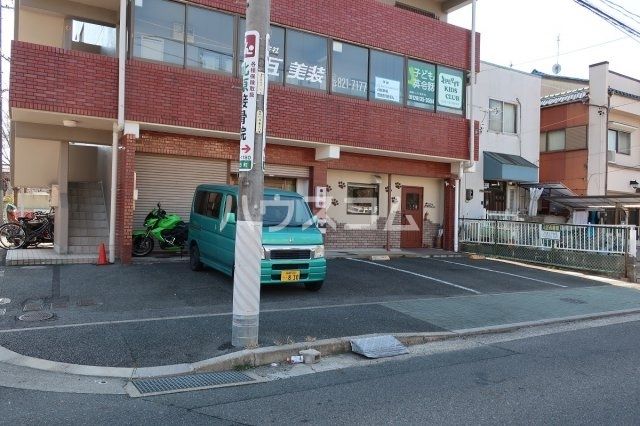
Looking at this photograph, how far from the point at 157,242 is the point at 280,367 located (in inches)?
315

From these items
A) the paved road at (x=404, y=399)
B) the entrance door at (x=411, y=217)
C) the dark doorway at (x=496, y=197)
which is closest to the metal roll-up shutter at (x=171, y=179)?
the entrance door at (x=411, y=217)

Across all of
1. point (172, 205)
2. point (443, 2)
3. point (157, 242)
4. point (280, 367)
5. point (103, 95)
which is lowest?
point (280, 367)

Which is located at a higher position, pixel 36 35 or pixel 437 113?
pixel 36 35

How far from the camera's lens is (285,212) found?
10180mm

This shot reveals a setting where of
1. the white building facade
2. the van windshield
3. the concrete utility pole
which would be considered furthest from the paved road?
the white building facade

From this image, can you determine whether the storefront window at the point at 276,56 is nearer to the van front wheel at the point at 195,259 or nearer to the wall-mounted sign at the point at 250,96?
the van front wheel at the point at 195,259

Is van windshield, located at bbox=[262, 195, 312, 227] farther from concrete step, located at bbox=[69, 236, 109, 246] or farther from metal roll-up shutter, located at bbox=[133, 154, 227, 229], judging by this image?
concrete step, located at bbox=[69, 236, 109, 246]

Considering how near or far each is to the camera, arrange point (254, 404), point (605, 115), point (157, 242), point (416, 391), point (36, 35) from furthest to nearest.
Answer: point (605, 115)
point (36, 35)
point (157, 242)
point (416, 391)
point (254, 404)

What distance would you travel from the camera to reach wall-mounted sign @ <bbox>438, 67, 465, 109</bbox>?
16688 mm

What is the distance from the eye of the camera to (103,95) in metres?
11.3

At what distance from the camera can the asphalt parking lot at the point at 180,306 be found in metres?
6.38

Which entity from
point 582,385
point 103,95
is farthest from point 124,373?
point 103,95

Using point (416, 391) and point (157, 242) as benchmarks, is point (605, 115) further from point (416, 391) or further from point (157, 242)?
point (416, 391)

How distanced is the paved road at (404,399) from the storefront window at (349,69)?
9.81 meters
